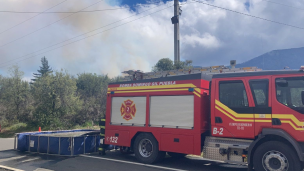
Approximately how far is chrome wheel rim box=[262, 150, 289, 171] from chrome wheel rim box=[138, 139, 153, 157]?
12.8 feet

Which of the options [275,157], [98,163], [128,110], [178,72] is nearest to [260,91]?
[275,157]

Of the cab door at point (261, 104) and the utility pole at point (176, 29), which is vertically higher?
the utility pole at point (176, 29)

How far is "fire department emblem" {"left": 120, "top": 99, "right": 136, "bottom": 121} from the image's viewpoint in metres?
9.59

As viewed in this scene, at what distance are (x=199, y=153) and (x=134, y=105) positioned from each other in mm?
3134

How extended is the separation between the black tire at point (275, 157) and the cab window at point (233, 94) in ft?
4.19

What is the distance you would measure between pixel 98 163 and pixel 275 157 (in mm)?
5824

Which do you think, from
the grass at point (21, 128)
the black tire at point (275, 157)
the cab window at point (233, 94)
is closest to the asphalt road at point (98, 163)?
the black tire at point (275, 157)

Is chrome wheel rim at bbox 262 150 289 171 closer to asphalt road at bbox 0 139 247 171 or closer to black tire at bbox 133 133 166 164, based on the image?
asphalt road at bbox 0 139 247 171

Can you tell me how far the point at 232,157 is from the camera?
722 centimetres

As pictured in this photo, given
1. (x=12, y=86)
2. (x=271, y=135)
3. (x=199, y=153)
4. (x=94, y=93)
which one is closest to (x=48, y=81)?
(x=12, y=86)

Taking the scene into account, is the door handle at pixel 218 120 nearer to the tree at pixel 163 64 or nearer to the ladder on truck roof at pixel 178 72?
the ladder on truck roof at pixel 178 72

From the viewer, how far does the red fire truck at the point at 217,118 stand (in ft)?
21.4

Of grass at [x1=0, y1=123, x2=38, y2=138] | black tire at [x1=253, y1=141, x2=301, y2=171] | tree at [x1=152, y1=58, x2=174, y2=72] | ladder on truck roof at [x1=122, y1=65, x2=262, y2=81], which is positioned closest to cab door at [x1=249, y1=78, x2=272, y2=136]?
black tire at [x1=253, y1=141, x2=301, y2=171]

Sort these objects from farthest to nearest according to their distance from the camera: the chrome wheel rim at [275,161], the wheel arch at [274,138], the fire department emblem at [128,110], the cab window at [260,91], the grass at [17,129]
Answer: the grass at [17,129], the fire department emblem at [128,110], the cab window at [260,91], the chrome wheel rim at [275,161], the wheel arch at [274,138]
